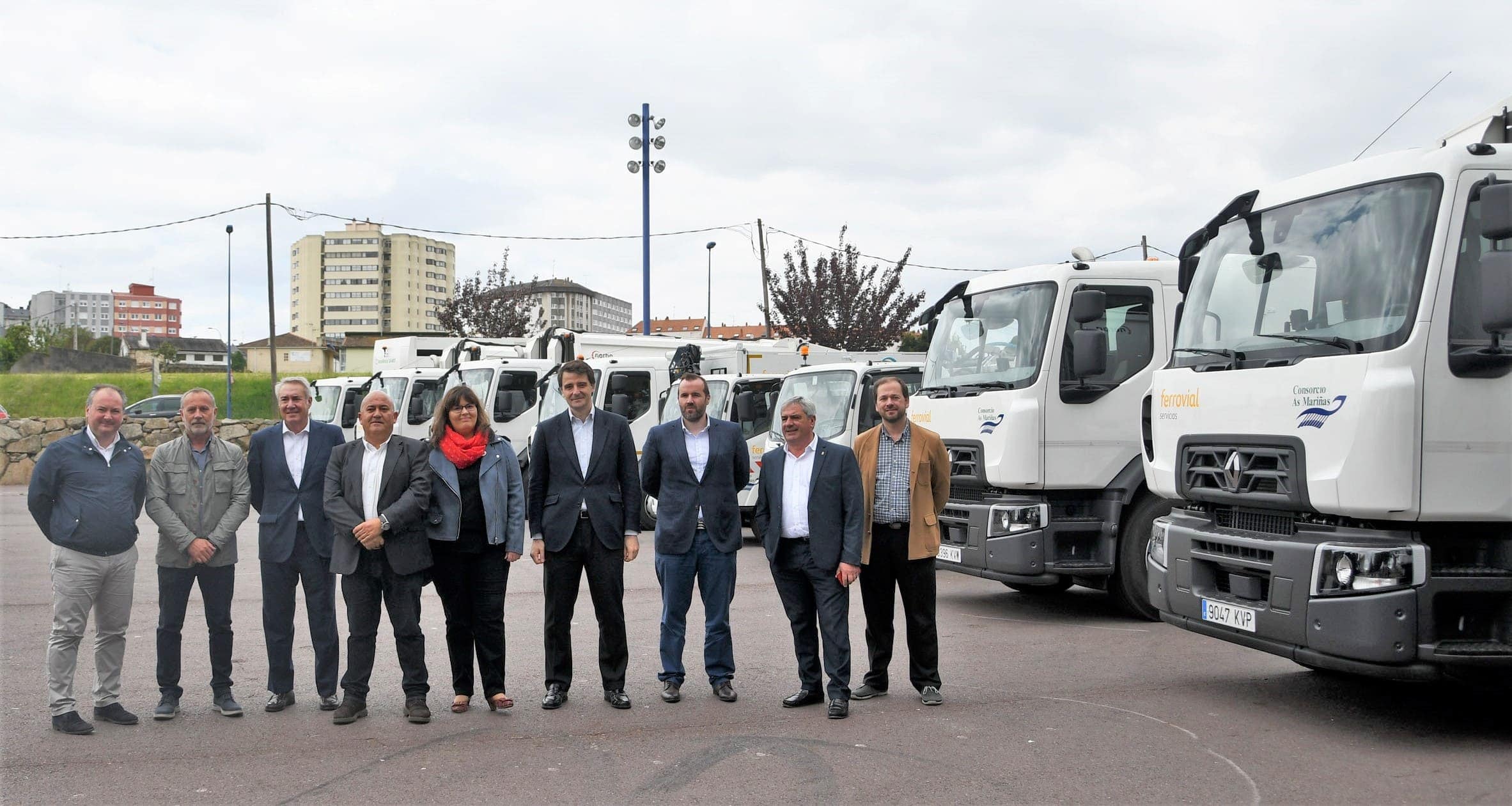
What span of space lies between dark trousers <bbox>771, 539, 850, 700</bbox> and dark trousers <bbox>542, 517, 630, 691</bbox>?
929 millimetres

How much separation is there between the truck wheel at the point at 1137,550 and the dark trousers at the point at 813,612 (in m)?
3.36

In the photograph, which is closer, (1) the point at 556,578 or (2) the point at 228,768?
(2) the point at 228,768

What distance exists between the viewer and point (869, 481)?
23.2 ft

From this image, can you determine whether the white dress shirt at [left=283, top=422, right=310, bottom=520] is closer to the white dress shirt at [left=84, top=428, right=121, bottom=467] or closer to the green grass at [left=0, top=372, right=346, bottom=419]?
the white dress shirt at [left=84, top=428, right=121, bottom=467]

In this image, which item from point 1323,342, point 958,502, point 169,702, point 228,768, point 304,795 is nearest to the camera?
point 304,795

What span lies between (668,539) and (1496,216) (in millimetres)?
4399

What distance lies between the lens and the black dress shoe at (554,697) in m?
6.77

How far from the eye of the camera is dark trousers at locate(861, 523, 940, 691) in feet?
22.9

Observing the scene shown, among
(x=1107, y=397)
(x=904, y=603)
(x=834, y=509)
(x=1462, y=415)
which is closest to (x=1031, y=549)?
(x=1107, y=397)

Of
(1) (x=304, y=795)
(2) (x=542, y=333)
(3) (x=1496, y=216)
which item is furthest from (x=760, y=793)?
(2) (x=542, y=333)

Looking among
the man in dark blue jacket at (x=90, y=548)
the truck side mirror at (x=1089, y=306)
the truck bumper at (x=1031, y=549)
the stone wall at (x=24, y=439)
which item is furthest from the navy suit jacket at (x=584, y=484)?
the stone wall at (x=24, y=439)

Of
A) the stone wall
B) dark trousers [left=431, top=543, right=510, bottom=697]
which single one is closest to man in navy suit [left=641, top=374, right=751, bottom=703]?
dark trousers [left=431, top=543, right=510, bottom=697]

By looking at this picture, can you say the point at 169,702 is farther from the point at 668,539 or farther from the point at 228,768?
the point at 668,539

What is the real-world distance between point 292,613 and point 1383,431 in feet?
18.5
